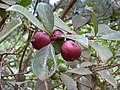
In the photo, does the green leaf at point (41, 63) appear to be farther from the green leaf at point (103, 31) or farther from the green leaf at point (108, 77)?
the green leaf at point (108, 77)

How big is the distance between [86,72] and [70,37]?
0.30 m

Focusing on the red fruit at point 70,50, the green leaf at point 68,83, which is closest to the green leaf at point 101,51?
the red fruit at point 70,50

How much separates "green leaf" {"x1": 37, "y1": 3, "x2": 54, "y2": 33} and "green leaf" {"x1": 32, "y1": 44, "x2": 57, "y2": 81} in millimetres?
36

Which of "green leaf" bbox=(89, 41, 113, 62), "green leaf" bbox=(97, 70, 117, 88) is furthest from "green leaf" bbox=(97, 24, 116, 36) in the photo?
"green leaf" bbox=(97, 70, 117, 88)

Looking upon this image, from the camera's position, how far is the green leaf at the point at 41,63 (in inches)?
19.4

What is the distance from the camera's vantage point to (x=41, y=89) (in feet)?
2.63

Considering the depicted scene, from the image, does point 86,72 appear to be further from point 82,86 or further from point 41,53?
point 41,53

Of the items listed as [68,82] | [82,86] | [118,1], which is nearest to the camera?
[68,82]

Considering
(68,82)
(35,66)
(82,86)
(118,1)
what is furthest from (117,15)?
(35,66)

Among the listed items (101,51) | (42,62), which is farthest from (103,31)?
(42,62)

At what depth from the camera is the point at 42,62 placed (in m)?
0.52

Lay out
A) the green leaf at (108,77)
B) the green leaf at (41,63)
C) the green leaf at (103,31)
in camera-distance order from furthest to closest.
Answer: the green leaf at (108,77), the green leaf at (103,31), the green leaf at (41,63)

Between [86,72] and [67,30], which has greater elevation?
[67,30]

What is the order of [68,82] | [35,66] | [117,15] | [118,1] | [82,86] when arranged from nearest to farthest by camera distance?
1. [35,66]
2. [68,82]
3. [82,86]
4. [117,15]
5. [118,1]
